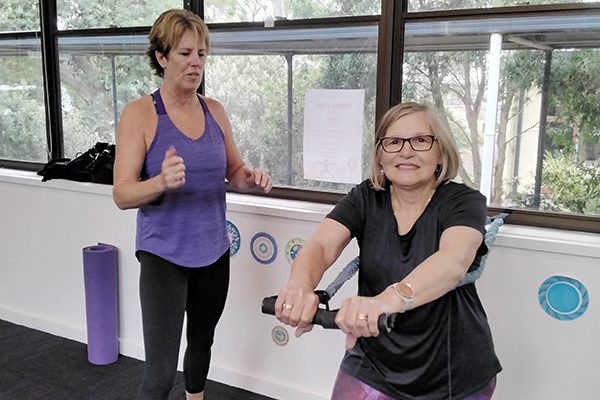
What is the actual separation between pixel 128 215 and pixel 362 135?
1.26 meters

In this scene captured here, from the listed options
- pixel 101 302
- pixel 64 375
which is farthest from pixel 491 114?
pixel 64 375

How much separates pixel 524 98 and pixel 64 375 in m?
2.41

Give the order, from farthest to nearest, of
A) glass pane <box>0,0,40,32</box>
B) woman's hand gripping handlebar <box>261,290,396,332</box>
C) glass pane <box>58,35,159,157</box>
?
1. glass pane <box>0,0,40,32</box>
2. glass pane <box>58,35,159,157</box>
3. woman's hand gripping handlebar <box>261,290,396,332</box>

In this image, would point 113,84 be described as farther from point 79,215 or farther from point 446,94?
point 446,94

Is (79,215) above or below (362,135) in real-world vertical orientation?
below

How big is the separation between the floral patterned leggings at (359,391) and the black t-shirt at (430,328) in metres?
0.01

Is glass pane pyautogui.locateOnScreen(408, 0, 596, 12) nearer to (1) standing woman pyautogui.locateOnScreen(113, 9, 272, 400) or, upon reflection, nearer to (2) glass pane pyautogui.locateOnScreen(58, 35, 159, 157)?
(1) standing woman pyautogui.locateOnScreen(113, 9, 272, 400)

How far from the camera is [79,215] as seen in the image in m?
3.10

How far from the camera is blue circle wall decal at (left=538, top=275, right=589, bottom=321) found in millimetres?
1940

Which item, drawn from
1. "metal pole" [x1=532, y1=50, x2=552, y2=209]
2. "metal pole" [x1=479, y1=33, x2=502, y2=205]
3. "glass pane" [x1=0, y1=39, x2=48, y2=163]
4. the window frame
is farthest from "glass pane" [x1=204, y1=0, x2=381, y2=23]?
"glass pane" [x1=0, y1=39, x2=48, y2=163]

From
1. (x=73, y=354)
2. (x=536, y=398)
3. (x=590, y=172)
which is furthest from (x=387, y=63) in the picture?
(x=73, y=354)

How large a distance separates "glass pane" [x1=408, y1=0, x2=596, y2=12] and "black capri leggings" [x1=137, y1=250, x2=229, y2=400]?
1.22 metres

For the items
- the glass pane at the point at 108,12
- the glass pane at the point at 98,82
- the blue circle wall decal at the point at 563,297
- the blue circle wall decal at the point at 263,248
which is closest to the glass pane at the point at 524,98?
the blue circle wall decal at the point at 563,297

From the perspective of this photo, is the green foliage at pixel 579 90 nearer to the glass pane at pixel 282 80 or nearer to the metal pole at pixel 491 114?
the metal pole at pixel 491 114
